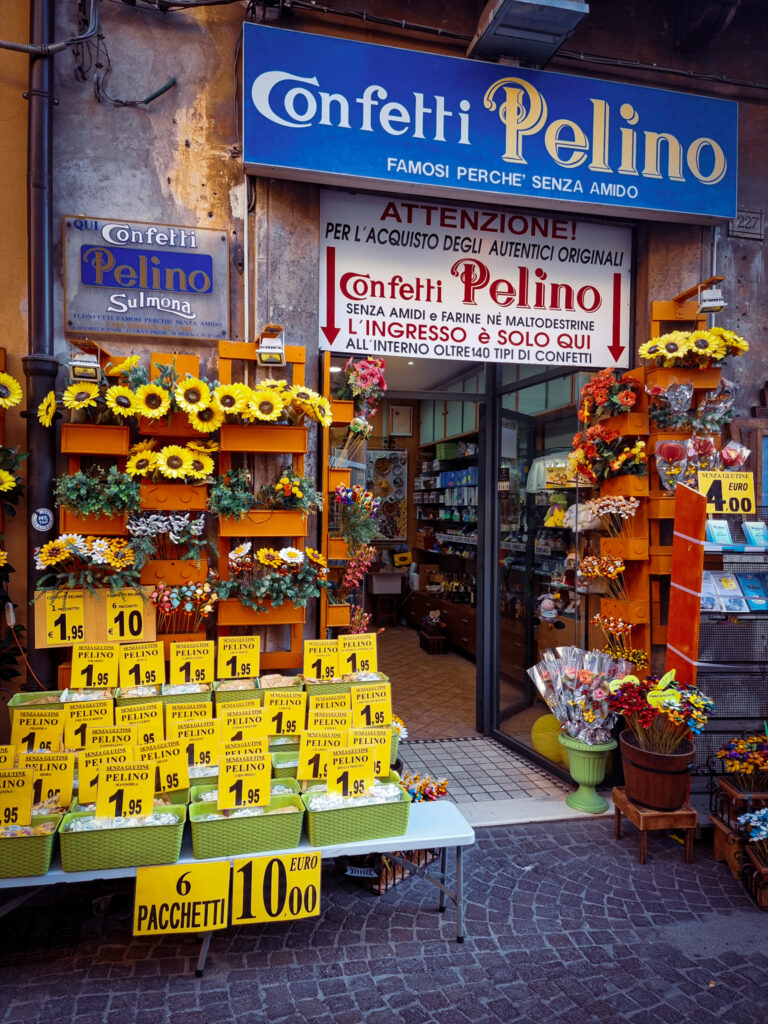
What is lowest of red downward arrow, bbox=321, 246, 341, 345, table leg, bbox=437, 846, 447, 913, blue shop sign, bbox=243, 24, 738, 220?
table leg, bbox=437, 846, 447, 913

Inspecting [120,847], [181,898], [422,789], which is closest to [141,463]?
[120,847]

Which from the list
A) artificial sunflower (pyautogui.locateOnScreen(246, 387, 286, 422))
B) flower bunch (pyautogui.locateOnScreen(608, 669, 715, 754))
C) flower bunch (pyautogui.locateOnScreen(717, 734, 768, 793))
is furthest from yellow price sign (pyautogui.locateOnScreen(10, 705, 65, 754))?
flower bunch (pyautogui.locateOnScreen(717, 734, 768, 793))

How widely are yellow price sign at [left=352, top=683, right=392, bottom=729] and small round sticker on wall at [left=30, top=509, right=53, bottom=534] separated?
79.3 inches

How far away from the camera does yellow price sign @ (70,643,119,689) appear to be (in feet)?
11.4

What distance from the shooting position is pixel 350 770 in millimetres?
3004

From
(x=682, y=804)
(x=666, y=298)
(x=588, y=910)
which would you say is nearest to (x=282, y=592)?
(x=588, y=910)

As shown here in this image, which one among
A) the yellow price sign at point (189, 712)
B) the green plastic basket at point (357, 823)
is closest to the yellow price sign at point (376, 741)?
the green plastic basket at point (357, 823)

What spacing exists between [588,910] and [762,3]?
20.2 ft

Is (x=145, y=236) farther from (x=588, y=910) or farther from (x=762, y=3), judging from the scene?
(x=762, y=3)

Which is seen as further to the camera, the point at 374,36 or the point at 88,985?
the point at 374,36

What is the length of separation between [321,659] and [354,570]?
74cm

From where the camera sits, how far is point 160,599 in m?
3.88

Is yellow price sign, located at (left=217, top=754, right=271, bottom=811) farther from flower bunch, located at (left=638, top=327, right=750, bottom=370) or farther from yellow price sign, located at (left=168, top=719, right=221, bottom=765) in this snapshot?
flower bunch, located at (left=638, top=327, right=750, bottom=370)

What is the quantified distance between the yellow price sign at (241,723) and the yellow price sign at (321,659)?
596 millimetres
